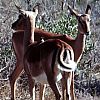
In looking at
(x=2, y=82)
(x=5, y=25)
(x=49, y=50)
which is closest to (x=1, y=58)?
(x=2, y=82)

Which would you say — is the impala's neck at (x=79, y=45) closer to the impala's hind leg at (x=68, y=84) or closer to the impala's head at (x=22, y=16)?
the impala's hind leg at (x=68, y=84)

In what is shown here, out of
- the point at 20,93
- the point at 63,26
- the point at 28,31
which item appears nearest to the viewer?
the point at 28,31

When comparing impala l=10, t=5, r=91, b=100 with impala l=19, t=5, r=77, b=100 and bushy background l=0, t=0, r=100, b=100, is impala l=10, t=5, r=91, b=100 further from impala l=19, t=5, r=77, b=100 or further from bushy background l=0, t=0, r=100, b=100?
bushy background l=0, t=0, r=100, b=100

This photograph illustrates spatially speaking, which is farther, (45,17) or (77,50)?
(45,17)

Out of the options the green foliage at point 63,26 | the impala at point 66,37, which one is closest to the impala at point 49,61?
the impala at point 66,37

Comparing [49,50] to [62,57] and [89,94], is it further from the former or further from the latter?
[89,94]

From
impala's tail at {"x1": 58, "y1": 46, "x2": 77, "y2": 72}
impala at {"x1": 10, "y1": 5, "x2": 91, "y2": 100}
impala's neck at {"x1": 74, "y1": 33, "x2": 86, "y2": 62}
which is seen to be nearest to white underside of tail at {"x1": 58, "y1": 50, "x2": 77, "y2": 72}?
impala's tail at {"x1": 58, "y1": 46, "x2": 77, "y2": 72}

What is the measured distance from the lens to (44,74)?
16.0 feet

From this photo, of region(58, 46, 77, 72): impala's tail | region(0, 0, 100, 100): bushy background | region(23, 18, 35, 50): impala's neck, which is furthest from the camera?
region(0, 0, 100, 100): bushy background

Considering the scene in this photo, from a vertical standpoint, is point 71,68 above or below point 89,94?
above

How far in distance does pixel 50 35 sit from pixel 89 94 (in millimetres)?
1986

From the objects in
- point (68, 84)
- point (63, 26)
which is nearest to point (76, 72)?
point (63, 26)

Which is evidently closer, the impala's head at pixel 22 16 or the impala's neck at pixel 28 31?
the impala's head at pixel 22 16

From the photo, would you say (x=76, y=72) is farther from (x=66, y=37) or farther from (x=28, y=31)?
(x=28, y=31)
